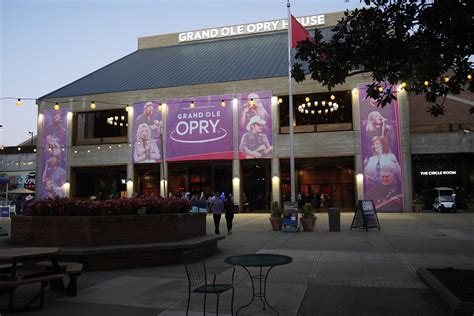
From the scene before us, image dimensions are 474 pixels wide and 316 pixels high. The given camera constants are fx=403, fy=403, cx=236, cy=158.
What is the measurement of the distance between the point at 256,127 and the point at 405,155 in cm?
1172

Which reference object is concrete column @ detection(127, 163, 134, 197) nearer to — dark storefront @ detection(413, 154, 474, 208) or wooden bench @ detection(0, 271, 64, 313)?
dark storefront @ detection(413, 154, 474, 208)

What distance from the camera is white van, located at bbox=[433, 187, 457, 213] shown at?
30.1 meters

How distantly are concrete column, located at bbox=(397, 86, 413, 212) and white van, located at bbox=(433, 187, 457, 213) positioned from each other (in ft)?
7.18

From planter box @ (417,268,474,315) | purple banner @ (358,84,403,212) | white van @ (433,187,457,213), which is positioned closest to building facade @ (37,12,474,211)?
purple banner @ (358,84,403,212)

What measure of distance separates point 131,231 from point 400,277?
632cm

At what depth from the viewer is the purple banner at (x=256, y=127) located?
1300 inches

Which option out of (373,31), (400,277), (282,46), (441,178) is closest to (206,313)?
(400,277)

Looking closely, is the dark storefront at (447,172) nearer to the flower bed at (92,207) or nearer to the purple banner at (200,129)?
the purple banner at (200,129)

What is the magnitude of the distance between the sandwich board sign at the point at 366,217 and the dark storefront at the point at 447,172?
18032 millimetres

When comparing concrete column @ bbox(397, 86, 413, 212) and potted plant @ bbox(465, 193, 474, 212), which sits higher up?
concrete column @ bbox(397, 86, 413, 212)

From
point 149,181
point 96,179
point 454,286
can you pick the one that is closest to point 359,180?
point 149,181

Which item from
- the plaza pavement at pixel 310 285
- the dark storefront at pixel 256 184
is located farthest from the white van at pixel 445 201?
the plaza pavement at pixel 310 285

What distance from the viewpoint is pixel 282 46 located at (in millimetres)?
41031

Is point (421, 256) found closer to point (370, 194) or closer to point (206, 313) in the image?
point (206, 313)
